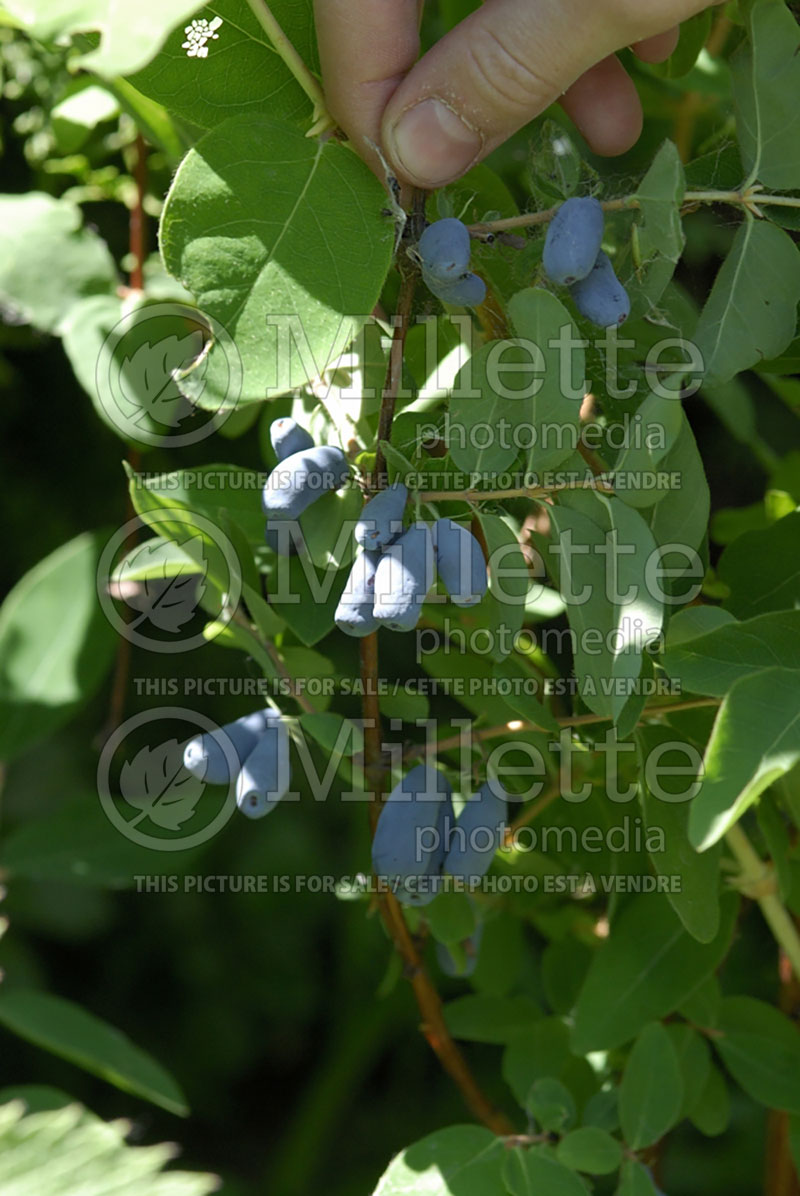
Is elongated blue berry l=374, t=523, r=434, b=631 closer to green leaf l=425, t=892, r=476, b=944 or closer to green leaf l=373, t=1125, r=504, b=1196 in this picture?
green leaf l=425, t=892, r=476, b=944

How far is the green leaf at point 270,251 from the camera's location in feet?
1.97

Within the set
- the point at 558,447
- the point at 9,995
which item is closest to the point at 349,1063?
the point at 9,995

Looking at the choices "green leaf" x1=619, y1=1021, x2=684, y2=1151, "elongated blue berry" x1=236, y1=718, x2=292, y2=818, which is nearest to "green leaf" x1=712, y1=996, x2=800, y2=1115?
"green leaf" x1=619, y1=1021, x2=684, y2=1151

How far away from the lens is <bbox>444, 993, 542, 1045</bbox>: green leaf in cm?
100

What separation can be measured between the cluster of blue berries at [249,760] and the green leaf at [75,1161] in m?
0.34

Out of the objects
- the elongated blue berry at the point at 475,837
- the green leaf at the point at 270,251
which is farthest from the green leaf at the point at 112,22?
the elongated blue berry at the point at 475,837

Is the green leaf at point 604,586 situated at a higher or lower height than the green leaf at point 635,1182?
higher

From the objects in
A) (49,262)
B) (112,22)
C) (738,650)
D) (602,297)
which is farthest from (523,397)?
(49,262)

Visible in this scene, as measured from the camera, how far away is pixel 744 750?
21.6 inches

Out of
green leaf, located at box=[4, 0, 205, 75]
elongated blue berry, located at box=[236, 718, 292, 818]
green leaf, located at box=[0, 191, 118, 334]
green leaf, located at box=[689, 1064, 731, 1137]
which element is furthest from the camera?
green leaf, located at box=[0, 191, 118, 334]

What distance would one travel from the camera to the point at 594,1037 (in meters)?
0.83

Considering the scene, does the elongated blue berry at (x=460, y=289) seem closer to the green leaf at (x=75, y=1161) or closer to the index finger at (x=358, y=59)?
the index finger at (x=358, y=59)

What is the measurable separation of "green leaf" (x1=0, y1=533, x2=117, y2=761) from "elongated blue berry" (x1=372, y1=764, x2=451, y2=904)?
506 millimetres

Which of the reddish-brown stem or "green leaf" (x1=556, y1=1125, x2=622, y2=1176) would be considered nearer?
the reddish-brown stem
